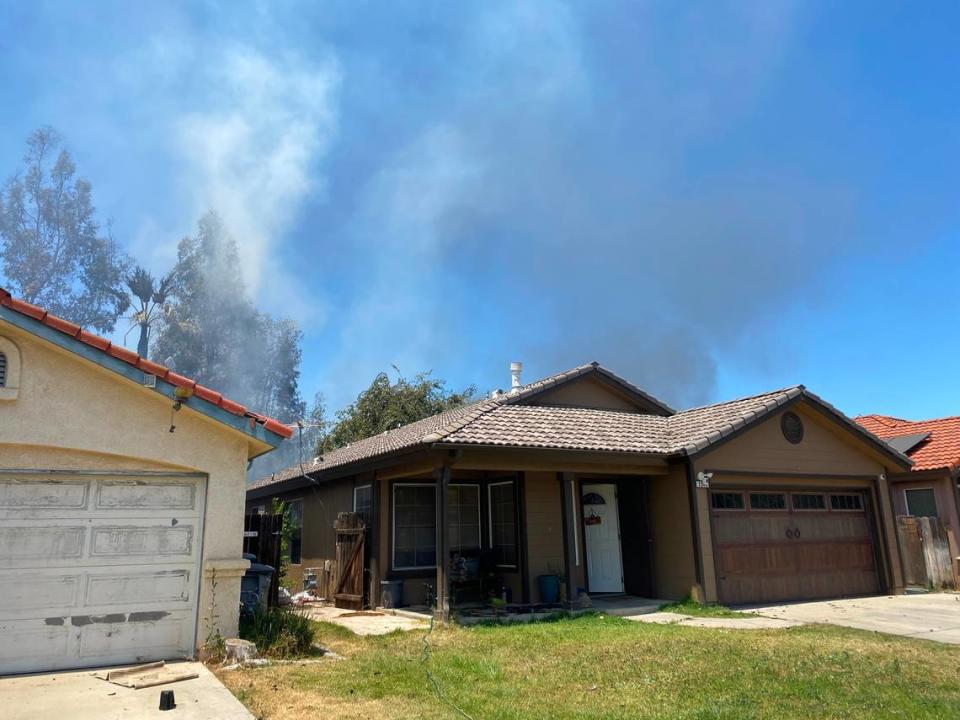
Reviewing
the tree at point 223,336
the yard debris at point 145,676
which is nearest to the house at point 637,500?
the yard debris at point 145,676

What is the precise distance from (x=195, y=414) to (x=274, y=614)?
8.99 ft

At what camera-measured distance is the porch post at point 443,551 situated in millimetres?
10969

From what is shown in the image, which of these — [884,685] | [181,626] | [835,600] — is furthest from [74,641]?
[835,600]

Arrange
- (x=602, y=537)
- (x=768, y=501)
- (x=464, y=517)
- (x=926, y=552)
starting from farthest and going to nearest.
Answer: (x=926, y=552) → (x=602, y=537) → (x=464, y=517) → (x=768, y=501)

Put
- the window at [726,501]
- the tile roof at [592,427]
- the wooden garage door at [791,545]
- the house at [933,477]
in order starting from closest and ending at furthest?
1. the tile roof at [592,427]
2. the wooden garage door at [791,545]
3. the window at [726,501]
4. the house at [933,477]

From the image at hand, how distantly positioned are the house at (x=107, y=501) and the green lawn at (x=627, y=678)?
4.85 ft

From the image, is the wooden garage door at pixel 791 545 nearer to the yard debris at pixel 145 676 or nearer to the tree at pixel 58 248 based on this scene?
the yard debris at pixel 145 676

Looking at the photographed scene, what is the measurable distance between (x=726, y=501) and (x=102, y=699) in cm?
1094

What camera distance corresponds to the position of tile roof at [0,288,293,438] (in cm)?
725

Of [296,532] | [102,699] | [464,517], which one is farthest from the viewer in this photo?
[296,532]

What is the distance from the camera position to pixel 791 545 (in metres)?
13.8

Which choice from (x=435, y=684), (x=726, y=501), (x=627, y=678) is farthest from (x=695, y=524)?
(x=435, y=684)

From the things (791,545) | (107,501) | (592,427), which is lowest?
(791,545)

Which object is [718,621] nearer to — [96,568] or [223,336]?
[96,568]
